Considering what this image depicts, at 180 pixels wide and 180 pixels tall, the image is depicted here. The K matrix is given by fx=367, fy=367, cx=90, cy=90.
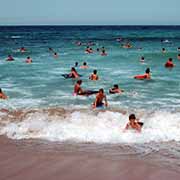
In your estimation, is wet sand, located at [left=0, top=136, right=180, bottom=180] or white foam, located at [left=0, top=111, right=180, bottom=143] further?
white foam, located at [left=0, top=111, right=180, bottom=143]

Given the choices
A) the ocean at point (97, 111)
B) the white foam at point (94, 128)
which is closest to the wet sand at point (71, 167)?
the ocean at point (97, 111)

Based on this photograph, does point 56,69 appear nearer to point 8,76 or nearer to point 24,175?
point 8,76

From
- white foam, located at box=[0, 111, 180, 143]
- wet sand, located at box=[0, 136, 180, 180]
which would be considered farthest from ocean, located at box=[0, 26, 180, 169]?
wet sand, located at box=[0, 136, 180, 180]

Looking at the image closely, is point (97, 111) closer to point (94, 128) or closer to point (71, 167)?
point (94, 128)

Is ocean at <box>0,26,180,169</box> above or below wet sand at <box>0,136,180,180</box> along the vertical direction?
below

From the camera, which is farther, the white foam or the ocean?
the white foam

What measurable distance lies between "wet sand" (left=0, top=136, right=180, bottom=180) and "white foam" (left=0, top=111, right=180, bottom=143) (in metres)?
1.44

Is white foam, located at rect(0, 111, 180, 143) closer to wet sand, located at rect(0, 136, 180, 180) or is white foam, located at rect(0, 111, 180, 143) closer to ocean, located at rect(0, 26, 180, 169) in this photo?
ocean, located at rect(0, 26, 180, 169)

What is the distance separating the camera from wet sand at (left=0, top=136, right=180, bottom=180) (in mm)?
7230

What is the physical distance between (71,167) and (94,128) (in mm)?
3134

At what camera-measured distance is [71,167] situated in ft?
25.2

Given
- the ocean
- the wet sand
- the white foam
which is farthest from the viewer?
the white foam

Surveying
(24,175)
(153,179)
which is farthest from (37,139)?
(153,179)

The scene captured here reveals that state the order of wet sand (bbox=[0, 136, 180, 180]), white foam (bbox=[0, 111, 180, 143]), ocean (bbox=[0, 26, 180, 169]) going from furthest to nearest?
white foam (bbox=[0, 111, 180, 143]) → ocean (bbox=[0, 26, 180, 169]) → wet sand (bbox=[0, 136, 180, 180])
